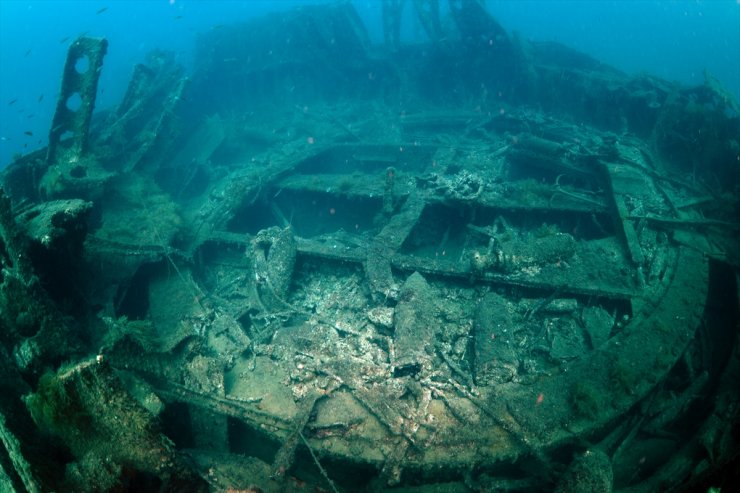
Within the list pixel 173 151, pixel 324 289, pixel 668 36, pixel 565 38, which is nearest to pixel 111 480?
pixel 324 289

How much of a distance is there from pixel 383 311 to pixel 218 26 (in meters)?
19.3

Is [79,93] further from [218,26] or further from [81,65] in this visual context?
[81,65]

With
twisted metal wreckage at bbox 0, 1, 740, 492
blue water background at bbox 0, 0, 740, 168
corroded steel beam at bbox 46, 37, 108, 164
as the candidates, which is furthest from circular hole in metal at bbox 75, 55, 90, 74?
blue water background at bbox 0, 0, 740, 168

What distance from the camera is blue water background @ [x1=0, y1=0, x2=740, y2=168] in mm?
41969

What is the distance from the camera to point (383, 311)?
16.0ft

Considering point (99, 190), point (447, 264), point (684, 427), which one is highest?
point (99, 190)

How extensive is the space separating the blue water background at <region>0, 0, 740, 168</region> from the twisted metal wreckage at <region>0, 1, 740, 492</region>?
34.4 feet

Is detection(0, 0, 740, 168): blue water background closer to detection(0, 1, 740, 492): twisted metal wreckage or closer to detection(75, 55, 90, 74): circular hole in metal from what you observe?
detection(75, 55, 90, 74): circular hole in metal

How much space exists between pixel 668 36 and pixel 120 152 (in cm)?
8647

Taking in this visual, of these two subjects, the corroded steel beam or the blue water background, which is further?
the blue water background

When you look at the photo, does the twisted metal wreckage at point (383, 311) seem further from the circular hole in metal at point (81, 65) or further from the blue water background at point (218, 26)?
the blue water background at point (218, 26)

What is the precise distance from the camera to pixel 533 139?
9.34 m

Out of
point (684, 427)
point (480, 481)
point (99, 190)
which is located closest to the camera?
point (480, 481)

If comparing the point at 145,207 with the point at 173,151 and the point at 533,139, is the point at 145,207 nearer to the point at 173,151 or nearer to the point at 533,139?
the point at 173,151
